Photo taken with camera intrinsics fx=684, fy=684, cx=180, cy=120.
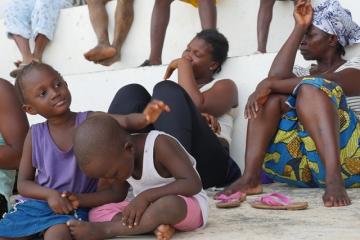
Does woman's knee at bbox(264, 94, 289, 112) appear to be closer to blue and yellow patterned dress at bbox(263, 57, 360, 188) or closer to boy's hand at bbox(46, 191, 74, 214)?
blue and yellow patterned dress at bbox(263, 57, 360, 188)

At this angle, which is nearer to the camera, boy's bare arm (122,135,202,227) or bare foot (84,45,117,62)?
boy's bare arm (122,135,202,227)

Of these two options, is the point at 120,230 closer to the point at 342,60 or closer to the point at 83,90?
the point at 342,60

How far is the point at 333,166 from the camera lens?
2902mm

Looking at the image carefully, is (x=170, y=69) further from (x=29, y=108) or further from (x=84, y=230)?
(x=84, y=230)

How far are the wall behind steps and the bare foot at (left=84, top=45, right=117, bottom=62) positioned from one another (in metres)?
0.26

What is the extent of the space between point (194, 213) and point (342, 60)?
1.56 metres

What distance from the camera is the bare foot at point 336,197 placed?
Answer: 276 centimetres

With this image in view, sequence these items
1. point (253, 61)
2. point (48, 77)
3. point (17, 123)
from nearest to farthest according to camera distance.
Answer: point (48, 77)
point (17, 123)
point (253, 61)

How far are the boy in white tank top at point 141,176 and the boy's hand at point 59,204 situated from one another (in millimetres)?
105

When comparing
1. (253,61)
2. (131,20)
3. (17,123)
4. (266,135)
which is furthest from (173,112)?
(131,20)

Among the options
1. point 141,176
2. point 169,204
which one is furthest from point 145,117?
point 169,204

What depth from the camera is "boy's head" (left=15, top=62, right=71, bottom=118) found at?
8.26 feet

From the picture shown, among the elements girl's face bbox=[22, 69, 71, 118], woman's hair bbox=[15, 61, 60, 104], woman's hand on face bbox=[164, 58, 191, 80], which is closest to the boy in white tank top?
girl's face bbox=[22, 69, 71, 118]

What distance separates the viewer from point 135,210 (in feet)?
7.48
